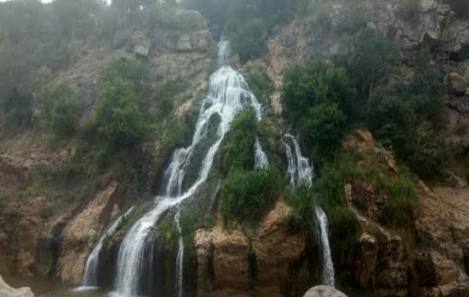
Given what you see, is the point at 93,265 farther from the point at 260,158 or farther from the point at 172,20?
the point at 172,20

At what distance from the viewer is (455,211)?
19062mm

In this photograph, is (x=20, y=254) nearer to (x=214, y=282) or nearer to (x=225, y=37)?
(x=214, y=282)

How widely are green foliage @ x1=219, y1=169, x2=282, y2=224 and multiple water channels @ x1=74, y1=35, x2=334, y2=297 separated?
161 centimetres

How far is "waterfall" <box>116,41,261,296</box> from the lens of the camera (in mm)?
18562

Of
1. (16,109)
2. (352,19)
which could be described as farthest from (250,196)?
(16,109)

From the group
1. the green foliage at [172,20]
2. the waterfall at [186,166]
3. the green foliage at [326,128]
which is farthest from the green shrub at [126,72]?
the green foliage at [326,128]

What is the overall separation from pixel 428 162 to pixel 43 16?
1243 inches

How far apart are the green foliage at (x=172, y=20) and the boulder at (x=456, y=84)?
19.4m

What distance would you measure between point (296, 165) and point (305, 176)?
0.76m

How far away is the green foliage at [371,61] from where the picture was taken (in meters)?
23.1

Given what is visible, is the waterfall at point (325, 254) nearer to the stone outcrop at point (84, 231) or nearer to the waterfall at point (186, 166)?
the waterfall at point (186, 166)

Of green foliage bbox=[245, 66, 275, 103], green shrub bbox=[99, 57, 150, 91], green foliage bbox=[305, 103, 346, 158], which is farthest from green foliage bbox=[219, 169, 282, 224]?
green shrub bbox=[99, 57, 150, 91]

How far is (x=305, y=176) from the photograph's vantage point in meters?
20.3

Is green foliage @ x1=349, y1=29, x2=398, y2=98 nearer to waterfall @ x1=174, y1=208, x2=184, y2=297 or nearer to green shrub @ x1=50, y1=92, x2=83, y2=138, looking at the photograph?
waterfall @ x1=174, y1=208, x2=184, y2=297
